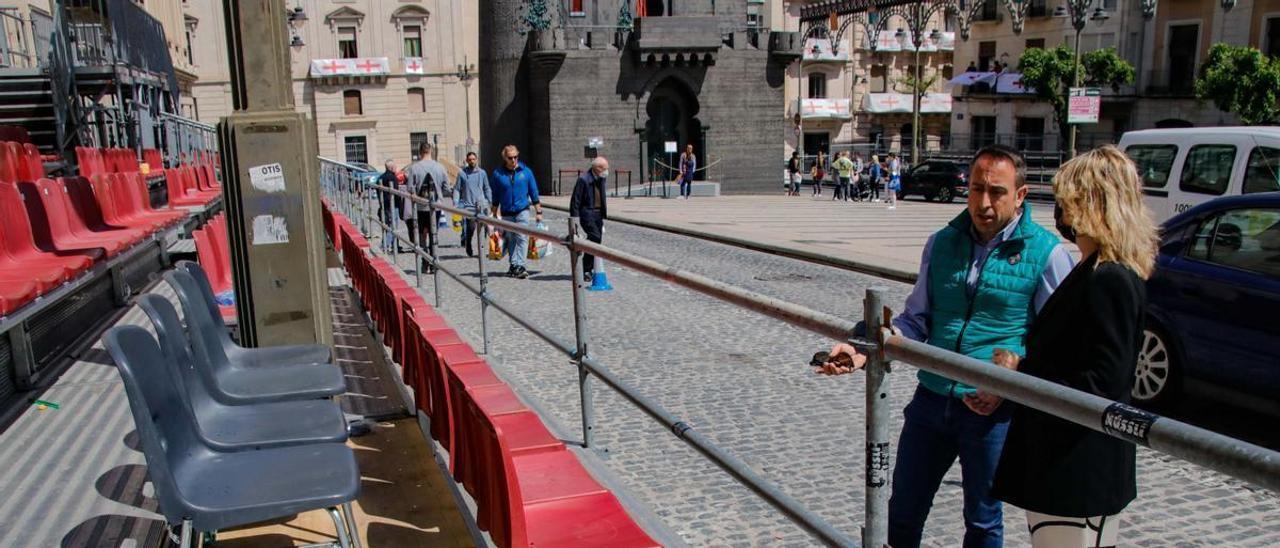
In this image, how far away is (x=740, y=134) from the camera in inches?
1631

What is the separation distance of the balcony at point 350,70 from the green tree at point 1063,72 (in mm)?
39161

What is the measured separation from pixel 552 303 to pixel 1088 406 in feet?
31.4

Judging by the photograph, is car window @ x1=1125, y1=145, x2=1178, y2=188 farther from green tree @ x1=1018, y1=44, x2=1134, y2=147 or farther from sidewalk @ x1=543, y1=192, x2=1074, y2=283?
green tree @ x1=1018, y1=44, x2=1134, y2=147

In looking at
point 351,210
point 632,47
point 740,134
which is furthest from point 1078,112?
point 351,210

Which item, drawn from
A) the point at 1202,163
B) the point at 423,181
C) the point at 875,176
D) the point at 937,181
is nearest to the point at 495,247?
the point at 423,181

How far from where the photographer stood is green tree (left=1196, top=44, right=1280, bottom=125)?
4031 centimetres

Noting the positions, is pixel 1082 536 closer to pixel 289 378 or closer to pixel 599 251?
pixel 599 251

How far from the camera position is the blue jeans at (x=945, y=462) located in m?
3.24

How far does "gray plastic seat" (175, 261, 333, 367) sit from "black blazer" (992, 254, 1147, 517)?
3298 mm

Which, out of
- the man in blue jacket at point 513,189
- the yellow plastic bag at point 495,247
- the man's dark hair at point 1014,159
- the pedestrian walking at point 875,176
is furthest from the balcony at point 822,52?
the man's dark hair at point 1014,159

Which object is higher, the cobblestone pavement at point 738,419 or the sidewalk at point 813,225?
the cobblestone pavement at point 738,419

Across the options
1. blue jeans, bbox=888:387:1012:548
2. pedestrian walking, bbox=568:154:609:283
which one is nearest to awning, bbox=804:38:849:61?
pedestrian walking, bbox=568:154:609:283

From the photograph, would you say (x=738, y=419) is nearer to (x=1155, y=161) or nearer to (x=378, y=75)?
(x=1155, y=161)

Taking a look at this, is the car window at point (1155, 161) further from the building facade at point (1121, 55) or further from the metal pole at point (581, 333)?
the building facade at point (1121, 55)
